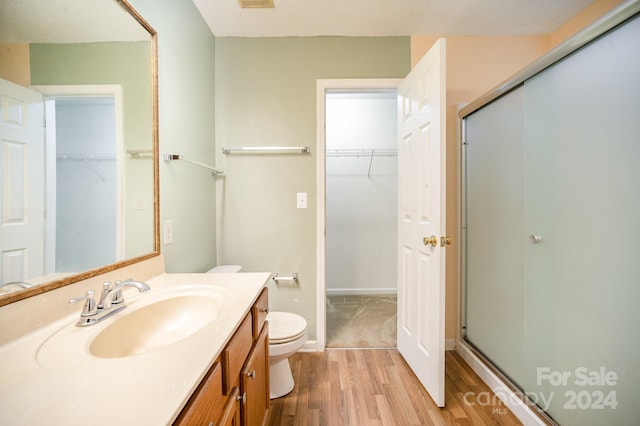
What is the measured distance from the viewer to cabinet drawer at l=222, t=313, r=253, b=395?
0.69 meters

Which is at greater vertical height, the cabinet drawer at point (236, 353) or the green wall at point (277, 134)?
the green wall at point (277, 134)

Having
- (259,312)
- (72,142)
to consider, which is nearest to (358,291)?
(259,312)

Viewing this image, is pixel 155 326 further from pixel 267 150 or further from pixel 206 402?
pixel 267 150

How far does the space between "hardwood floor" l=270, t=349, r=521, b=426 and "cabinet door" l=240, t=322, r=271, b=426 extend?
1.01ft

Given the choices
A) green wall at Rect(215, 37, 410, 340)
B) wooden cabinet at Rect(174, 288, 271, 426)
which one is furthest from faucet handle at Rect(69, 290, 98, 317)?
green wall at Rect(215, 37, 410, 340)

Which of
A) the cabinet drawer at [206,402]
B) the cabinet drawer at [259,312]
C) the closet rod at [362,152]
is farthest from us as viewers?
the closet rod at [362,152]

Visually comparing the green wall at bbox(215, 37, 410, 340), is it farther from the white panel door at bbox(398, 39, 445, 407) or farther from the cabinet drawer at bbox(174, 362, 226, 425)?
the cabinet drawer at bbox(174, 362, 226, 425)

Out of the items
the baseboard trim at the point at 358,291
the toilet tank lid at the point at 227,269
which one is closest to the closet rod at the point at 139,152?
the toilet tank lid at the point at 227,269

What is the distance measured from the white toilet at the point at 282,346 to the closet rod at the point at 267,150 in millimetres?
1174

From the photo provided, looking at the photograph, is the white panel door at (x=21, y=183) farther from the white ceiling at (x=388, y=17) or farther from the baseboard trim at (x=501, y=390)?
Result: the baseboard trim at (x=501, y=390)

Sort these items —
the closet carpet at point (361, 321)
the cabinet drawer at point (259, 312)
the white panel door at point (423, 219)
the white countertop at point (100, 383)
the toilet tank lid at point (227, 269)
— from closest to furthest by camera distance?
the white countertop at point (100, 383) < the cabinet drawer at point (259, 312) < the white panel door at point (423, 219) < the toilet tank lid at point (227, 269) < the closet carpet at point (361, 321)

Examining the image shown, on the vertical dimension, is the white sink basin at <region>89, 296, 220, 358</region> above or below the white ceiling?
below

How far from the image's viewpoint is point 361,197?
298 cm

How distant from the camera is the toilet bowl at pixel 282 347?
1354mm
